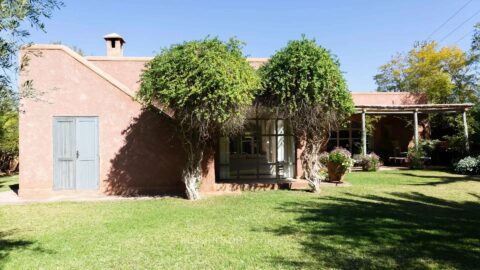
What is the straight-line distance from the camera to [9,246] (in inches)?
242

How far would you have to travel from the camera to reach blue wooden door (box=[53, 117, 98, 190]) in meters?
11.4

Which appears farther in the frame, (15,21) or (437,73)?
(437,73)

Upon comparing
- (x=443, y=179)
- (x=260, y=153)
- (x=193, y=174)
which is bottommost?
(x=443, y=179)

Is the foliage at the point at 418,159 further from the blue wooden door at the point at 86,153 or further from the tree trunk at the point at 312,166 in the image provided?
the blue wooden door at the point at 86,153

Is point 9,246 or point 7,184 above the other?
point 7,184

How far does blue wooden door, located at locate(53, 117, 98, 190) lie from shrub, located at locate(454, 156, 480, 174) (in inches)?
606

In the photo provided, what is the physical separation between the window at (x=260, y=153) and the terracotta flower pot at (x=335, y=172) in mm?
1351

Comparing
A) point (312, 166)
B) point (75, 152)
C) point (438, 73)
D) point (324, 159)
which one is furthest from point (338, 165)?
point (438, 73)

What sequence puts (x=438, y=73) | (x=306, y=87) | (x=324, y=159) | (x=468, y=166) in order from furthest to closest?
(x=438, y=73)
(x=468, y=166)
(x=324, y=159)
(x=306, y=87)

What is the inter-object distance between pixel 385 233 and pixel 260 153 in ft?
24.3

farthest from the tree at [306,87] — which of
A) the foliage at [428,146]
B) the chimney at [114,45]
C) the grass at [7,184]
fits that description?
the foliage at [428,146]

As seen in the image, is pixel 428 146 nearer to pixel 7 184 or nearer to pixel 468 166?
pixel 468 166

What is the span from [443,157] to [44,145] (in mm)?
19281

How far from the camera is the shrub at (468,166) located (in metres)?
16.3
